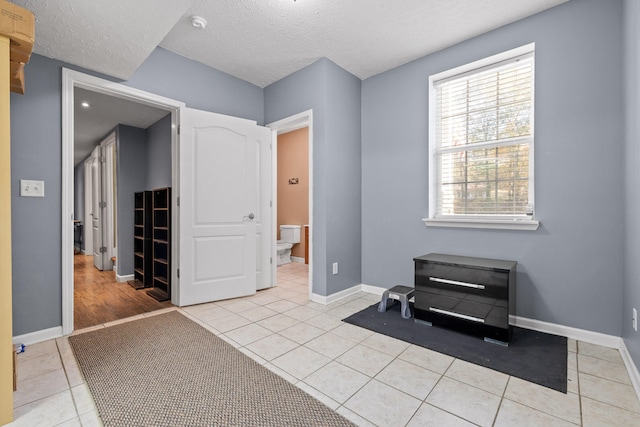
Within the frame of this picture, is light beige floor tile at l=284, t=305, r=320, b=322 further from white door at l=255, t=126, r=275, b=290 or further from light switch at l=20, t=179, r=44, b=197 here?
light switch at l=20, t=179, r=44, b=197

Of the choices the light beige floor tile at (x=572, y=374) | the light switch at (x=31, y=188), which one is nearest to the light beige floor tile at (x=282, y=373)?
the light beige floor tile at (x=572, y=374)

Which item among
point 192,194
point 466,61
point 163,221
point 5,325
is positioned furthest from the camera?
point 163,221

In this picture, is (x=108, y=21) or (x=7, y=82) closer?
(x=7, y=82)

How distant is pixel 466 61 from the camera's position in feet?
9.47

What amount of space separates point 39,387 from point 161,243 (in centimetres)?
233

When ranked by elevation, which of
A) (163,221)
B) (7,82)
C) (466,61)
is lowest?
(163,221)

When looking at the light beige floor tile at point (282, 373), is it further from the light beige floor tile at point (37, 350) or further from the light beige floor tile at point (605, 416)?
the light beige floor tile at point (37, 350)

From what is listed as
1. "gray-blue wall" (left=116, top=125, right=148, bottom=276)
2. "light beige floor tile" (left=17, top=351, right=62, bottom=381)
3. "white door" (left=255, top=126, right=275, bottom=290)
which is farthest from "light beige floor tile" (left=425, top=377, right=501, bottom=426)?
"gray-blue wall" (left=116, top=125, right=148, bottom=276)

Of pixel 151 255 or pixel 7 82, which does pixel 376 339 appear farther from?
pixel 151 255

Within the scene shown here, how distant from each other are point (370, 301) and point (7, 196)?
2992mm

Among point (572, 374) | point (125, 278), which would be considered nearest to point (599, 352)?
point (572, 374)

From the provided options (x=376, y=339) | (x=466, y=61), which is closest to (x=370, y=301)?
(x=376, y=339)

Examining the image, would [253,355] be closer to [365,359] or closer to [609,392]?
[365,359]

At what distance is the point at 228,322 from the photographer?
105 inches
